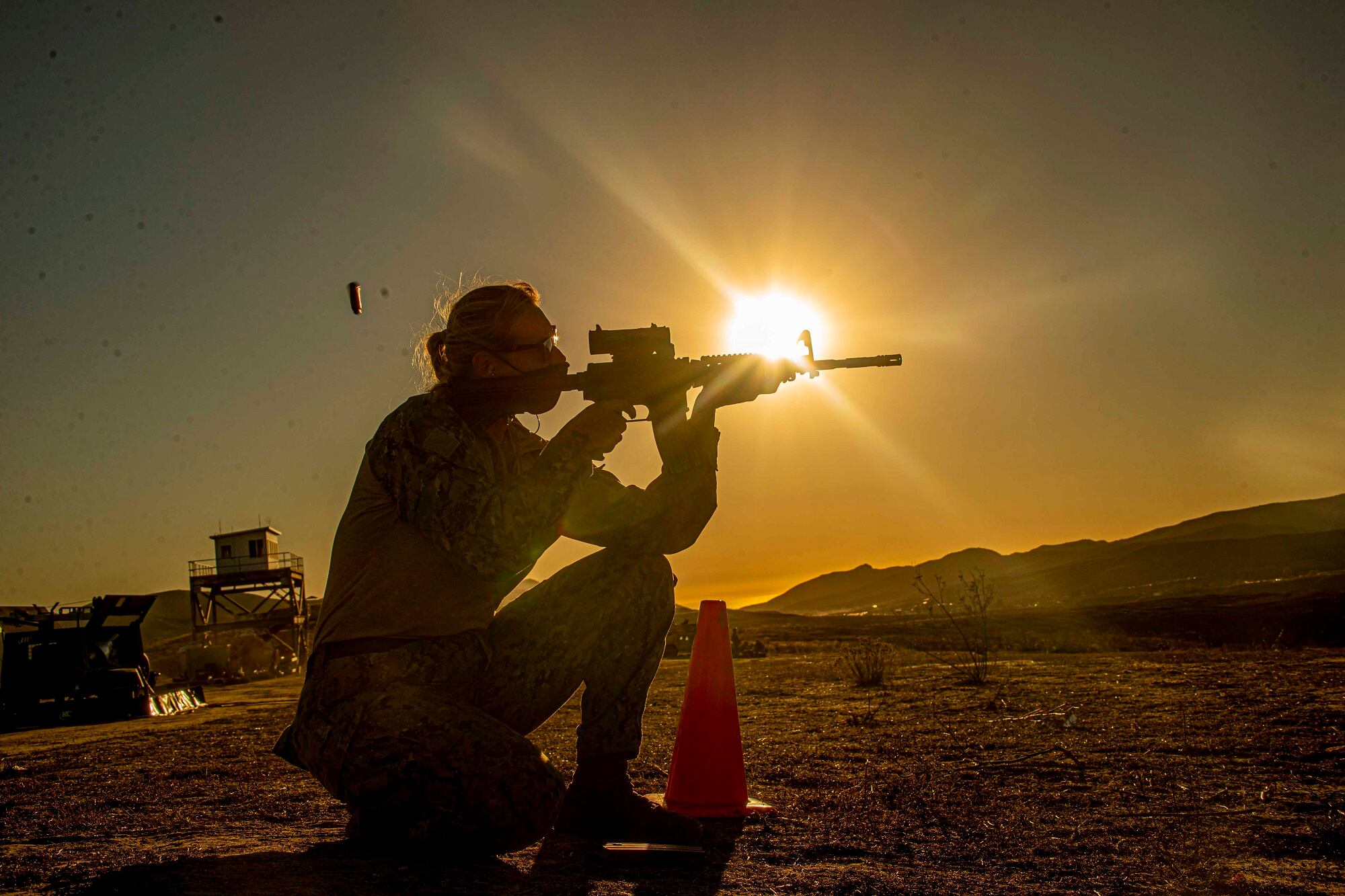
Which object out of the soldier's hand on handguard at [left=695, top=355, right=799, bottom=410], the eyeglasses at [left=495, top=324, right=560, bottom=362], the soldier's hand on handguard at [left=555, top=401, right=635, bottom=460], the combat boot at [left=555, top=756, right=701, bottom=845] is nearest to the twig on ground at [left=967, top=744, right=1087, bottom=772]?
the combat boot at [left=555, top=756, right=701, bottom=845]

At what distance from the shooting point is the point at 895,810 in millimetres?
3604

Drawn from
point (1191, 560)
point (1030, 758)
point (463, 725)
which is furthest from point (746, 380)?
point (1191, 560)

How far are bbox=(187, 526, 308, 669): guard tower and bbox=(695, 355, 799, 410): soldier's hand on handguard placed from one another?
134 ft

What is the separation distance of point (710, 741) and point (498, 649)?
1.31 meters

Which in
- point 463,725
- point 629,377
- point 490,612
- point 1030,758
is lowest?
point 1030,758

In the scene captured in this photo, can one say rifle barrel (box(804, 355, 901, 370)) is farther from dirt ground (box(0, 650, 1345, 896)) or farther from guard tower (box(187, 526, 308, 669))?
guard tower (box(187, 526, 308, 669))

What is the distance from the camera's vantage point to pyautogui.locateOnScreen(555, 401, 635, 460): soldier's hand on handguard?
3477mm

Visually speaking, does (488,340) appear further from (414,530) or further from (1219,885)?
(1219,885)

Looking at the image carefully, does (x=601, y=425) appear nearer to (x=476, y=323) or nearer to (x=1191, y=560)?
(x=476, y=323)

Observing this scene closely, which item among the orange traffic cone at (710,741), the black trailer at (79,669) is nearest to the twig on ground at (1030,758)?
the orange traffic cone at (710,741)

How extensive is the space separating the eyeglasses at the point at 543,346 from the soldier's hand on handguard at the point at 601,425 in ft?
0.85

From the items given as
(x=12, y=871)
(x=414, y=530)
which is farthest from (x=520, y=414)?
(x=12, y=871)

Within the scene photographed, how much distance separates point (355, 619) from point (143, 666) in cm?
1635

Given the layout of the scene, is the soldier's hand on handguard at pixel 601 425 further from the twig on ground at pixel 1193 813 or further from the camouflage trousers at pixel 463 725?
the twig on ground at pixel 1193 813
